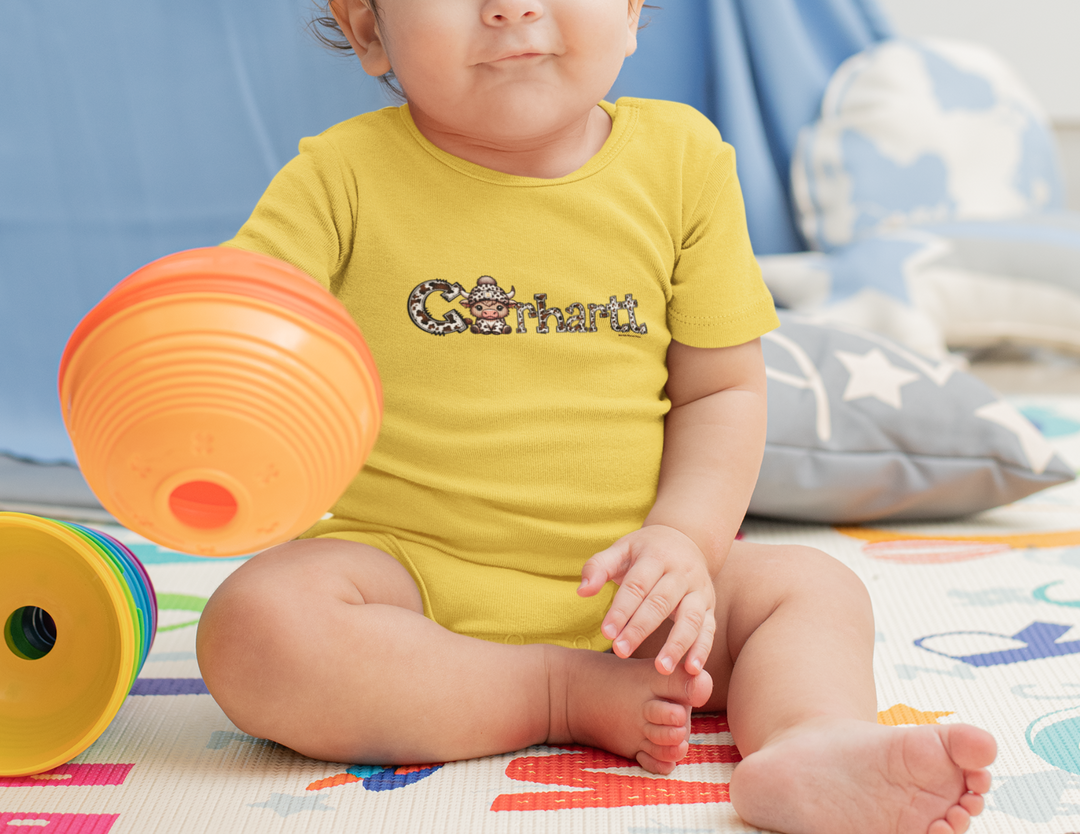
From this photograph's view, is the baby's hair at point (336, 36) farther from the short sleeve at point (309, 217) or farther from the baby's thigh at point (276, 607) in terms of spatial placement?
the baby's thigh at point (276, 607)

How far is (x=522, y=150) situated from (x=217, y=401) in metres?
0.33

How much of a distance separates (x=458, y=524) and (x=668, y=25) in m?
1.02

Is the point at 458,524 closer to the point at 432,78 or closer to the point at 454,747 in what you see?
the point at 454,747

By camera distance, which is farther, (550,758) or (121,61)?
(121,61)

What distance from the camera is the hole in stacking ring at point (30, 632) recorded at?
0.60 m

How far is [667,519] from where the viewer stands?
0.62m

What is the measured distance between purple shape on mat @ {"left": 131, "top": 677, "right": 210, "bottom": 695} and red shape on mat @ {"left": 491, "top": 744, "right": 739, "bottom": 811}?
23cm

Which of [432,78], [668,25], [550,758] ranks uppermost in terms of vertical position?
[432,78]

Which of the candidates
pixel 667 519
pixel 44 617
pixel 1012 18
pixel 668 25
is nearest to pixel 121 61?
pixel 668 25

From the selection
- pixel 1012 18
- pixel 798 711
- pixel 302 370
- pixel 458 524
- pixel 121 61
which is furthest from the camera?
pixel 1012 18

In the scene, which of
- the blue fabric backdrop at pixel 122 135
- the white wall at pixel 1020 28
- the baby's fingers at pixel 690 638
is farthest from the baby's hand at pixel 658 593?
the white wall at pixel 1020 28

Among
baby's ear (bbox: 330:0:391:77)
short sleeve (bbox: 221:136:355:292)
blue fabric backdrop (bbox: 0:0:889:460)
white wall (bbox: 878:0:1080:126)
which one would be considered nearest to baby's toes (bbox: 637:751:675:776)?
short sleeve (bbox: 221:136:355:292)

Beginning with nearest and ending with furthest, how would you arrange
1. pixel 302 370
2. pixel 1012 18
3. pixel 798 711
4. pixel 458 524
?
pixel 302 370, pixel 798 711, pixel 458 524, pixel 1012 18

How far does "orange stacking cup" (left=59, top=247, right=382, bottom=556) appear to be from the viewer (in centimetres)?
41
